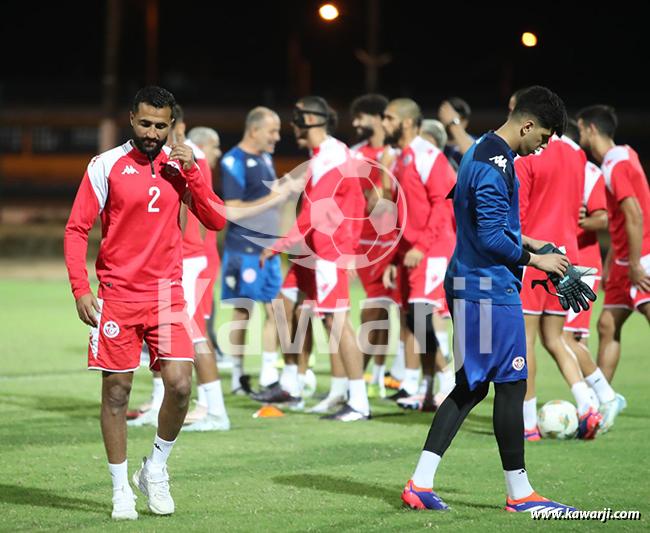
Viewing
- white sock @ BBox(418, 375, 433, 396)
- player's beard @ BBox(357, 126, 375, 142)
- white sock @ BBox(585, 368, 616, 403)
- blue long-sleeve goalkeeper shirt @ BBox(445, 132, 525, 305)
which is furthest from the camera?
player's beard @ BBox(357, 126, 375, 142)

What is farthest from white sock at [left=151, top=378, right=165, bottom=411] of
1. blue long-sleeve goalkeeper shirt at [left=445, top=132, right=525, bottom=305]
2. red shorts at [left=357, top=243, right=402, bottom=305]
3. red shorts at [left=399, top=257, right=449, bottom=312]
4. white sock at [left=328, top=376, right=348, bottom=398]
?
blue long-sleeve goalkeeper shirt at [left=445, top=132, right=525, bottom=305]

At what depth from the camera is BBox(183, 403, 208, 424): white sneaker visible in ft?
25.6

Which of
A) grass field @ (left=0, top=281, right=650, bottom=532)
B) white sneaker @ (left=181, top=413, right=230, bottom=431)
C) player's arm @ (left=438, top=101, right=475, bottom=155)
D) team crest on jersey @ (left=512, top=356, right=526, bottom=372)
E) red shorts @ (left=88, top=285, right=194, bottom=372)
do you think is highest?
player's arm @ (left=438, top=101, right=475, bottom=155)

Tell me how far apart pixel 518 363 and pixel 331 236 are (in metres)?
3.14

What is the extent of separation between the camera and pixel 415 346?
890 centimetres

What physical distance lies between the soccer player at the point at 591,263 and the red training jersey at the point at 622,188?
96mm

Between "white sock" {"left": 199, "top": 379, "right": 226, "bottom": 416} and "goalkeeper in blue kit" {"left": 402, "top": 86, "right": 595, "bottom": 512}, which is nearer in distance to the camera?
"goalkeeper in blue kit" {"left": 402, "top": 86, "right": 595, "bottom": 512}

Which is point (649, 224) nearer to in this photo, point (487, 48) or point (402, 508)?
point (402, 508)

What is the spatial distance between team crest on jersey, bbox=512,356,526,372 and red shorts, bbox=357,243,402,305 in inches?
157

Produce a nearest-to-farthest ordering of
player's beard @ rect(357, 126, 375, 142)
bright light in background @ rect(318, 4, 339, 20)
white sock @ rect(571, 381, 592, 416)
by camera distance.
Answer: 1. white sock @ rect(571, 381, 592, 416)
2. bright light in background @ rect(318, 4, 339, 20)
3. player's beard @ rect(357, 126, 375, 142)

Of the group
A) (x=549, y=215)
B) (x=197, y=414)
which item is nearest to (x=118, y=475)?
(x=197, y=414)

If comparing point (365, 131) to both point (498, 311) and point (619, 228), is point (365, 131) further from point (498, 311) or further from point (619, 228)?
point (498, 311)

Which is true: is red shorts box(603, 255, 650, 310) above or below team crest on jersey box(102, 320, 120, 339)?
above

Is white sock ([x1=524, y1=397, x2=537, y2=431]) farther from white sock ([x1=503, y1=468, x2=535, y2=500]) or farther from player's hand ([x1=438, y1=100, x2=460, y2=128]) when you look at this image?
player's hand ([x1=438, y1=100, x2=460, y2=128])
